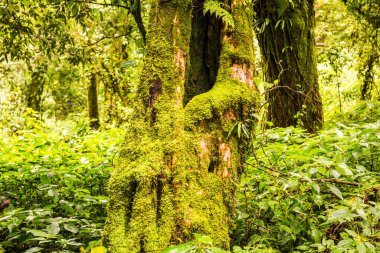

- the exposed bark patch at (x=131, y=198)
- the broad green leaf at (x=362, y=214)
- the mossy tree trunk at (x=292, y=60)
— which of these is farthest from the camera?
the mossy tree trunk at (x=292, y=60)

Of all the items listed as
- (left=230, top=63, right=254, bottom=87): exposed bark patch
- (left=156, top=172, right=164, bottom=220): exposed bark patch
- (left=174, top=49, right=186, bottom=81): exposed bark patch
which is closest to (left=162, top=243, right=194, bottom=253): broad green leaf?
(left=156, top=172, right=164, bottom=220): exposed bark patch

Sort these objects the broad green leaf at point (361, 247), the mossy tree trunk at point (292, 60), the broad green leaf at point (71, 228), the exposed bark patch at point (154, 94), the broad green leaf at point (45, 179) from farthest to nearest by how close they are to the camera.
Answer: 1. the mossy tree trunk at point (292, 60)
2. the broad green leaf at point (45, 179)
3. the exposed bark patch at point (154, 94)
4. the broad green leaf at point (71, 228)
5. the broad green leaf at point (361, 247)

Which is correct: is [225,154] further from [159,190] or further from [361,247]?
[361,247]

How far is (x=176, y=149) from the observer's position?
2.52 m

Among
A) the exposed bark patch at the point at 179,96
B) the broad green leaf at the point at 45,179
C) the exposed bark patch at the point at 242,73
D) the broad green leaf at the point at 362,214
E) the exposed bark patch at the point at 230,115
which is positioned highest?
the exposed bark patch at the point at 242,73

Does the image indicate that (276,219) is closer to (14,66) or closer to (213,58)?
(213,58)

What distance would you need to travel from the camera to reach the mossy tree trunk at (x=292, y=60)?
5555mm

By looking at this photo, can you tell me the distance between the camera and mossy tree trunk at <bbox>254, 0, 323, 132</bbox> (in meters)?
5.55

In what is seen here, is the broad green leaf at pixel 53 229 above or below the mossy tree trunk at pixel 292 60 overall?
below

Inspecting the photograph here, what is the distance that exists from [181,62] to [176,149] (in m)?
0.68

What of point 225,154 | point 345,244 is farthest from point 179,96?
point 345,244

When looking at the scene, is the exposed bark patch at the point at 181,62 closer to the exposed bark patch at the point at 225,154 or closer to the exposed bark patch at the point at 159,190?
the exposed bark patch at the point at 225,154

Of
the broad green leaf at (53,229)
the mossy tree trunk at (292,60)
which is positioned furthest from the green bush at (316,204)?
the mossy tree trunk at (292,60)

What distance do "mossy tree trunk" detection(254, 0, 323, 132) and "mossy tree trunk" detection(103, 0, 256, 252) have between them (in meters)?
2.74
